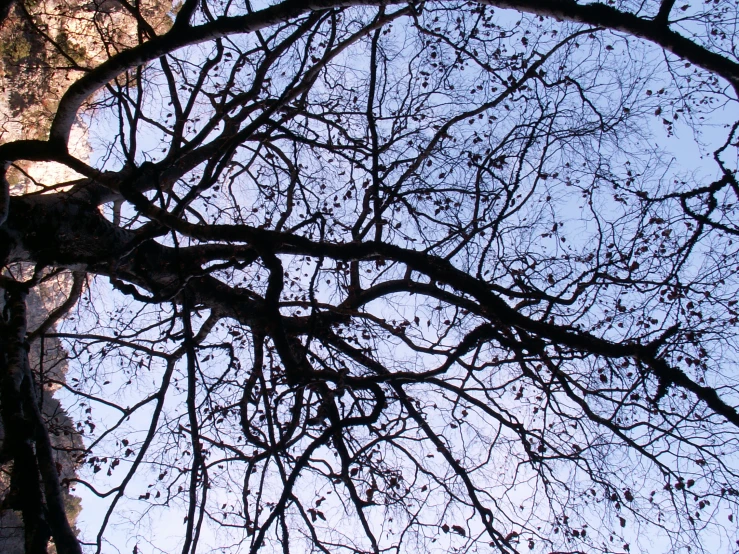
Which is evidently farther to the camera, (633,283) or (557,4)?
(633,283)

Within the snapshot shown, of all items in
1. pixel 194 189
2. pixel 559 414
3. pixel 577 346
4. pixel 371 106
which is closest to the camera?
pixel 194 189

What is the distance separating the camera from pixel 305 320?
6.50 m

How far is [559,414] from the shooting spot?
5.43 m

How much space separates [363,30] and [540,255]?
12.0 ft

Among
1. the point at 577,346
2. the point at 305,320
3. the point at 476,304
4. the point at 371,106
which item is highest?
the point at 371,106

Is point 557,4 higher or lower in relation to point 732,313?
higher

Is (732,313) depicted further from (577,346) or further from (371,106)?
(371,106)

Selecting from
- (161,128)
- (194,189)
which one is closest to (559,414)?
(194,189)

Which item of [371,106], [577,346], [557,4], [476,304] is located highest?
[371,106]

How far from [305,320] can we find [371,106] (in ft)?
9.99

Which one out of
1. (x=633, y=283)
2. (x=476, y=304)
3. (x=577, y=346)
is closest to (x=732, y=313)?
(x=633, y=283)

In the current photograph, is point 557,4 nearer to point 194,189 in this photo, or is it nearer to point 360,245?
point 360,245

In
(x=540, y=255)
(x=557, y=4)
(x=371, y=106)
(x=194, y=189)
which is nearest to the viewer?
(x=557, y=4)

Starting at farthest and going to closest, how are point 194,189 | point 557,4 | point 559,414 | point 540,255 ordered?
point 540,255, point 559,414, point 194,189, point 557,4
